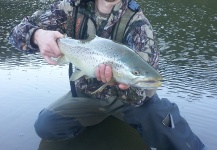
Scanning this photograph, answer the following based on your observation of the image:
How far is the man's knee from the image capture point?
4.05 m

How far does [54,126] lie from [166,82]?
2.86 meters

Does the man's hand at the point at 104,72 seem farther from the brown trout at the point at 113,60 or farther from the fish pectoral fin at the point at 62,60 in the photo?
the fish pectoral fin at the point at 62,60

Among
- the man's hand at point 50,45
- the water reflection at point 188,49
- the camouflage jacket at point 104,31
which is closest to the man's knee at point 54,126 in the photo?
the camouflage jacket at point 104,31

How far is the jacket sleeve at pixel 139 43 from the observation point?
388 cm

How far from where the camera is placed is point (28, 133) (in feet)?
14.1

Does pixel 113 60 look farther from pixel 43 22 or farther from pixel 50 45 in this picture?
pixel 43 22

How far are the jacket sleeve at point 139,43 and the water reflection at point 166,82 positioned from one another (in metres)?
1.04

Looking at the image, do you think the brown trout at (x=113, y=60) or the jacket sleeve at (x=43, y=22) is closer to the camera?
the brown trout at (x=113, y=60)

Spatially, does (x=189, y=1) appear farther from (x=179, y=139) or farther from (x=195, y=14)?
(x=179, y=139)

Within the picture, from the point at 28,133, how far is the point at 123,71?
6.22 ft

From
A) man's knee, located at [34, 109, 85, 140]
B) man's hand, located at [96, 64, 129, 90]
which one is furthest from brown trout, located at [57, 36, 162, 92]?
man's knee, located at [34, 109, 85, 140]

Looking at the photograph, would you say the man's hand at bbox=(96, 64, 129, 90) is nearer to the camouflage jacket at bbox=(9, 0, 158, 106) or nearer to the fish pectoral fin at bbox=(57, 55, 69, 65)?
the fish pectoral fin at bbox=(57, 55, 69, 65)

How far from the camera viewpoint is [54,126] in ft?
13.4

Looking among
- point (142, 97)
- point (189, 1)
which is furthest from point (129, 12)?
point (189, 1)
